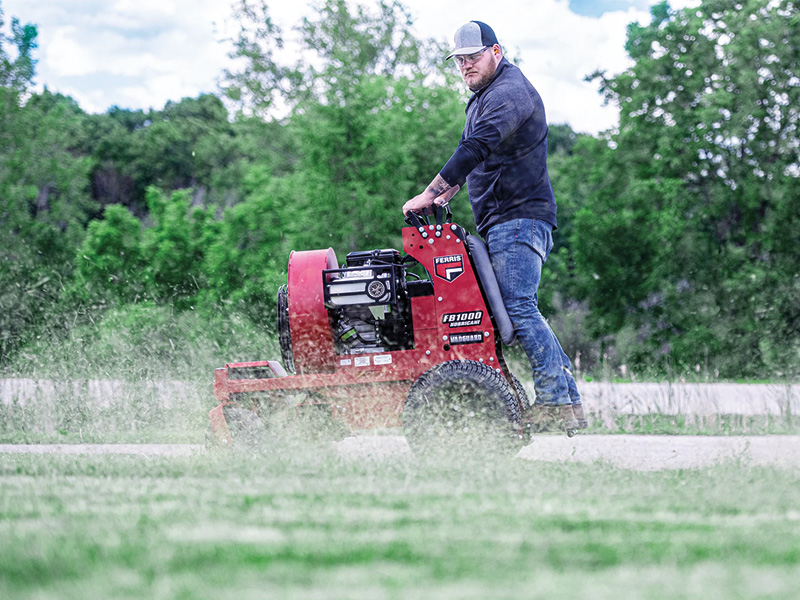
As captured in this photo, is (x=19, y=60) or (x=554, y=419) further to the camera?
(x=19, y=60)

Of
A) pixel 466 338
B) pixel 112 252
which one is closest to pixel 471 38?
pixel 466 338

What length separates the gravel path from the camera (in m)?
4.53

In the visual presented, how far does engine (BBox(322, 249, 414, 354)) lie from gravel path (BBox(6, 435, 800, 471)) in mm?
582

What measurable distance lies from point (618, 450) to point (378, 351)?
1.45 m

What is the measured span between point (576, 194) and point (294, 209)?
42.7 ft

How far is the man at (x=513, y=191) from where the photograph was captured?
15.4 feet

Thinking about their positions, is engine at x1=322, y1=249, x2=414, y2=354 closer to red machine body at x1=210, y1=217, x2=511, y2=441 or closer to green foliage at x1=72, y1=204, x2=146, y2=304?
red machine body at x1=210, y1=217, x2=511, y2=441

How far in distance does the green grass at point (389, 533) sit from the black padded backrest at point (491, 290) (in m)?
1.07

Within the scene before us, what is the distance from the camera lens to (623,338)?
2183cm

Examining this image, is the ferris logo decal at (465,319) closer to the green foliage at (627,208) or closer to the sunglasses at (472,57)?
the sunglasses at (472,57)

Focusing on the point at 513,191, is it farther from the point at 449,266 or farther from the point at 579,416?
the point at 579,416

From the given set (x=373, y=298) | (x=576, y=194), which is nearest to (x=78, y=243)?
(x=576, y=194)

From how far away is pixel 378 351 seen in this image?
194 inches

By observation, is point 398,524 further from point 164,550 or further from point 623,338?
point 623,338
